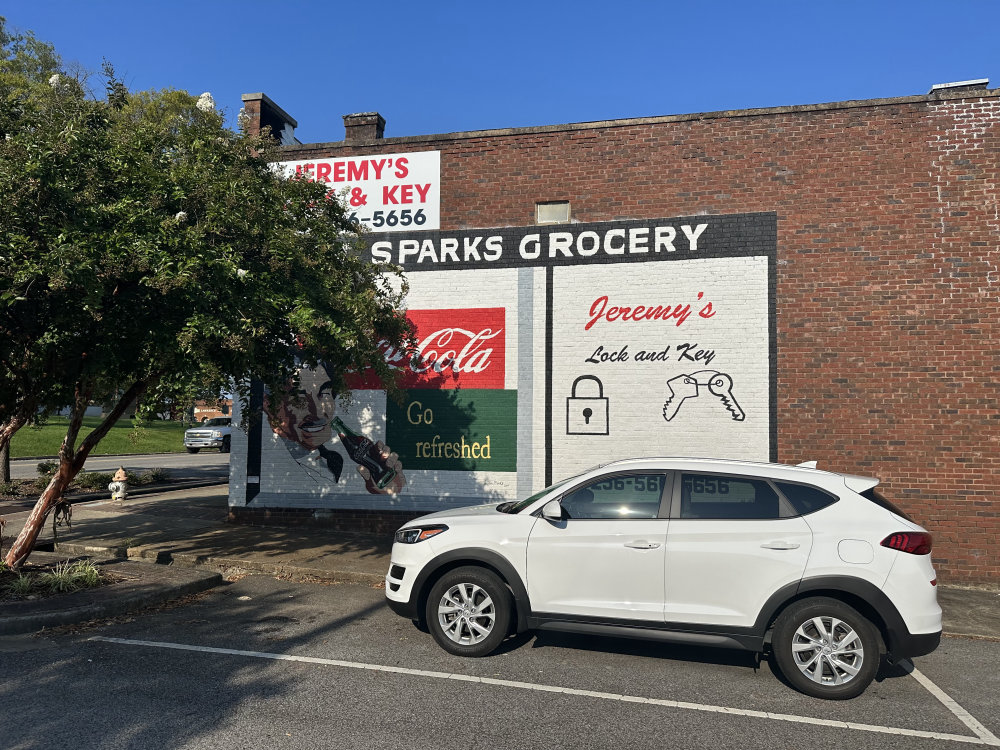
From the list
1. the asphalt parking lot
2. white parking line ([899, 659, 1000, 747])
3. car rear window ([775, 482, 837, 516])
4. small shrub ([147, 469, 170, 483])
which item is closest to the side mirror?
the asphalt parking lot

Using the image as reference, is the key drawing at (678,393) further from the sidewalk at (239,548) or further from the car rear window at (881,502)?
the car rear window at (881,502)

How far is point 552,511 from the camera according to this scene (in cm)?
570

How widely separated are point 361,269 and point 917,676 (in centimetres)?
742

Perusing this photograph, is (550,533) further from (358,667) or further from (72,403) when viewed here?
(72,403)

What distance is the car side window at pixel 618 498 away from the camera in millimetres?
5691

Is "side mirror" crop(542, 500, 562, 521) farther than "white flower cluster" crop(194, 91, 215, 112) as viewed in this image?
No

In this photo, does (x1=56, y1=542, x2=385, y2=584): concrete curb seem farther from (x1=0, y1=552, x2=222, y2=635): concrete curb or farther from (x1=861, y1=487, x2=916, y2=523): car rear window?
(x1=861, y1=487, x2=916, y2=523): car rear window

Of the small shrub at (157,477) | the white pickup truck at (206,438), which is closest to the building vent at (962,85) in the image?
the small shrub at (157,477)

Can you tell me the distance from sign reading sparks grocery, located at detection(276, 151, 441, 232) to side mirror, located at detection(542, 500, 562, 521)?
710 cm

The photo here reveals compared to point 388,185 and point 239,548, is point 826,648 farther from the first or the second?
point 388,185

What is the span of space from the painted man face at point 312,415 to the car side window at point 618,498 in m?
6.86

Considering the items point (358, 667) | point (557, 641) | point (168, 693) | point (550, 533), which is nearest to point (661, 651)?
point (557, 641)

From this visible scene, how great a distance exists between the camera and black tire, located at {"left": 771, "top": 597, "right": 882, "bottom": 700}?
16.6ft
